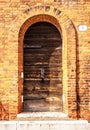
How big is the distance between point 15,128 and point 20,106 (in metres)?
1.29

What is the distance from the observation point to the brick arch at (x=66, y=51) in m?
7.43

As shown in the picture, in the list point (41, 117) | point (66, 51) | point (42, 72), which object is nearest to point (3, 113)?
point (41, 117)

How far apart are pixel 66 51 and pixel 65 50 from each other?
92 mm

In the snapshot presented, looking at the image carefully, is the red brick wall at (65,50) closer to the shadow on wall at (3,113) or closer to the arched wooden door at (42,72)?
the shadow on wall at (3,113)

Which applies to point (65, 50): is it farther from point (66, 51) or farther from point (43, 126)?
point (43, 126)

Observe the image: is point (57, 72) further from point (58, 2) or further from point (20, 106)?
point (58, 2)

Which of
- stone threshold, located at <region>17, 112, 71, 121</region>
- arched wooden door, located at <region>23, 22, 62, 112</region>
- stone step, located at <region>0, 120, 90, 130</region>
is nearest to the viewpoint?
stone step, located at <region>0, 120, 90, 130</region>

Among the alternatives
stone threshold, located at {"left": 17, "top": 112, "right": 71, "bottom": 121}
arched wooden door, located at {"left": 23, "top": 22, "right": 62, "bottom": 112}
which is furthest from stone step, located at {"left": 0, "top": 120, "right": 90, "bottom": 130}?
arched wooden door, located at {"left": 23, "top": 22, "right": 62, "bottom": 112}

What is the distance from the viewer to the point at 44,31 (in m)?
7.91

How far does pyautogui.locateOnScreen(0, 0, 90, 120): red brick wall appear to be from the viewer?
744 cm

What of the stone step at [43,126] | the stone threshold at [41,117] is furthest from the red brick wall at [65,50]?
the stone step at [43,126]

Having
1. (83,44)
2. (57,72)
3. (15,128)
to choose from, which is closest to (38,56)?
(57,72)

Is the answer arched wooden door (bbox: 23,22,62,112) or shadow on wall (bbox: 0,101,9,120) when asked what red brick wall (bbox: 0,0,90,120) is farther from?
arched wooden door (bbox: 23,22,62,112)

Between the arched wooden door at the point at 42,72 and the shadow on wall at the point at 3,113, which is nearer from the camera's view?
the shadow on wall at the point at 3,113
